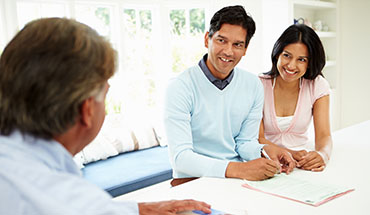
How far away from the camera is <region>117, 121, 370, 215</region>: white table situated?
1.07 meters

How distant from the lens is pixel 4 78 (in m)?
0.63

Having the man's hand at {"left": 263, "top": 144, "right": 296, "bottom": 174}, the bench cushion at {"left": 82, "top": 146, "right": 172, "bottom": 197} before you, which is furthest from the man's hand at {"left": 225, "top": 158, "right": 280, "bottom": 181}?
the bench cushion at {"left": 82, "top": 146, "right": 172, "bottom": 197}

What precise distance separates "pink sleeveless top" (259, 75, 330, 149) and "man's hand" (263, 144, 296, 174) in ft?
1.37

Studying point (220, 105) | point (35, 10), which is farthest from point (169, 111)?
point (35, 10)

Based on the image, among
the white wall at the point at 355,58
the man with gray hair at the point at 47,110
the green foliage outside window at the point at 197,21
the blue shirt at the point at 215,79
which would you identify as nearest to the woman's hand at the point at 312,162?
the blue shirt at the point at 215,79

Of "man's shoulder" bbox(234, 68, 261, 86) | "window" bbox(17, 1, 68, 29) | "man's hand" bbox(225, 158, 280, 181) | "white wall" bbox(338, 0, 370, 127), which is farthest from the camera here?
"white wall" bbox(338, 0, 370, 127)

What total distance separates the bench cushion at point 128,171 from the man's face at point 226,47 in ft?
4.35

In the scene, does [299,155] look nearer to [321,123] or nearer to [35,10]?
[321,123]

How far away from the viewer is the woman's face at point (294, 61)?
1961 millimetres

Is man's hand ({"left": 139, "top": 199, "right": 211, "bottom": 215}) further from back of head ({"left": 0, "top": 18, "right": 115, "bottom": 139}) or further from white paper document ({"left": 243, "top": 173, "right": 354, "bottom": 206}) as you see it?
back of head ({"left": 0, "top": 18, "right": 115, "bottom": 139})

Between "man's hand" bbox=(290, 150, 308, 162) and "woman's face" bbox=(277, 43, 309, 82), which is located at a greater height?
"woman's face" bbox=(277, 43, 309, 82)

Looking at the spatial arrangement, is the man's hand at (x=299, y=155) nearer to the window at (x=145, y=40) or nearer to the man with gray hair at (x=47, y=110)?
the man with gray hair at (x=47, y=110)

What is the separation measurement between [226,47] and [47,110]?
Answer: 121cm

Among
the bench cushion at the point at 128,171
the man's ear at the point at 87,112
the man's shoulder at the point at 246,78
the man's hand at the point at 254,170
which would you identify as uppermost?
the man's ear at the point at 87,112
